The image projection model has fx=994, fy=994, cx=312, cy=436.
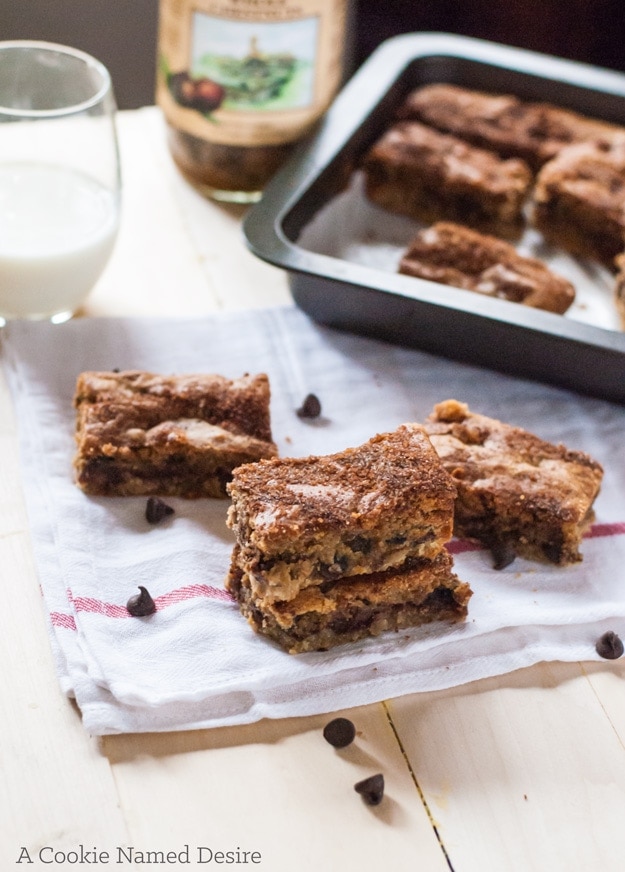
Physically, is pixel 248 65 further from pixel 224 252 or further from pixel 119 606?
pixel 119 606

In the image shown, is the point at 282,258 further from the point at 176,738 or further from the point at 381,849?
the point at 381,849

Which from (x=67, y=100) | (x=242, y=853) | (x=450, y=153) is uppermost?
(x=67, y=100)

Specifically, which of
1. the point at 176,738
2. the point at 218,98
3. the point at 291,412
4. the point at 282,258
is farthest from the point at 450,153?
the point at 176,738

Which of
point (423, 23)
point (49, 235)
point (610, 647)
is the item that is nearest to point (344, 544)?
point (610, 647)

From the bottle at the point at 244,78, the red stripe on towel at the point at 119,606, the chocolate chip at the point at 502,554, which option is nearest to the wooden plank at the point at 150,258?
the bottle at the point at 244,78

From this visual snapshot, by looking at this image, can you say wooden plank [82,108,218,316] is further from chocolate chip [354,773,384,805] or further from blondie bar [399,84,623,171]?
chocolate chip [354,773,384,805]
